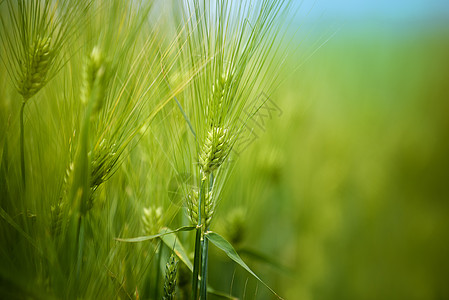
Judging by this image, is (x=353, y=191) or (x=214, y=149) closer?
(x=214, y=149)

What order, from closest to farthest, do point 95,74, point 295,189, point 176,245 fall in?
point 95,74
point 176,245
point 295,189

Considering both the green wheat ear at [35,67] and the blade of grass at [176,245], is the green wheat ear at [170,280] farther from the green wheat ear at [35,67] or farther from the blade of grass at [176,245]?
the green wheat ear at [35,67]

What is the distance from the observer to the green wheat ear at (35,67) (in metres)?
0.41

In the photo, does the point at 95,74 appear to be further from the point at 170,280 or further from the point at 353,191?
the point at 353,191

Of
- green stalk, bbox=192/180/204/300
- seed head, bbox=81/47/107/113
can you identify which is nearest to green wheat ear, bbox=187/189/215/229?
green stalk, bbox=192/180/204/300

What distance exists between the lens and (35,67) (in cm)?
41

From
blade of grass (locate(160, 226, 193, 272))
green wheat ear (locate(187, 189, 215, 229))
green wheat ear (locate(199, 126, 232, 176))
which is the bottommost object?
blade of grass (locate(160, 226, 193, 272))

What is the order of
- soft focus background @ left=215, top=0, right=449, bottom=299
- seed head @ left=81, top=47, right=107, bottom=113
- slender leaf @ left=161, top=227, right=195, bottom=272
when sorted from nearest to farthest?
seed head @ left=81, top=47, right=107, bottom=113 < slender leaf @ left=161, top=227, right=195, bottom=272 < soft focus background @ left=215, top=0, right=449, bottom=299

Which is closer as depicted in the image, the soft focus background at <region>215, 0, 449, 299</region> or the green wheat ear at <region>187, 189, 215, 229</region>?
the green wheat ear at <region>187, 189, 215, 229</region>

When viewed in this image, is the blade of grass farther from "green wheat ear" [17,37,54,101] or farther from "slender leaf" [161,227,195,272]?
"green wheat ear" [17,37,54,101]

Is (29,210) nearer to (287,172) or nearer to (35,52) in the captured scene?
(35,52)

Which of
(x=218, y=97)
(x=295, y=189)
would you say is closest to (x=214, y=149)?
(x=218, y=97)

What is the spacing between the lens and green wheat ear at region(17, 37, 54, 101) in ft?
1.36

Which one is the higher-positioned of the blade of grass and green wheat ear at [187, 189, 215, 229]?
green wheat ear at [187, 189, 215, 229]
